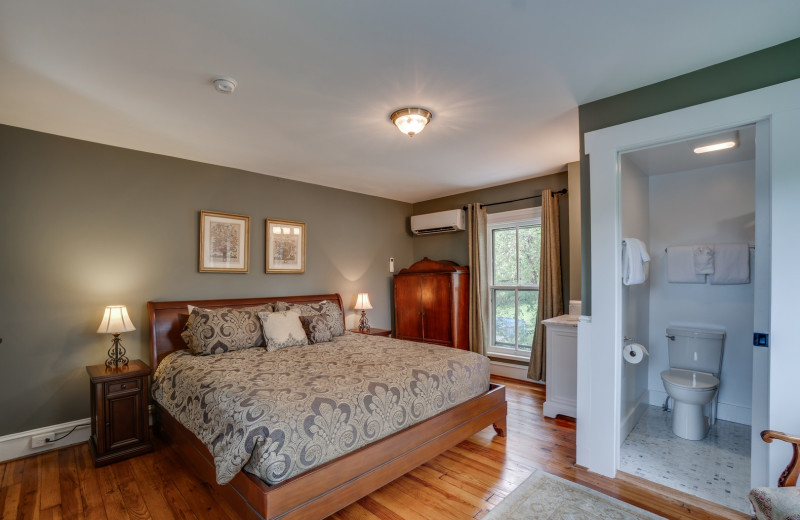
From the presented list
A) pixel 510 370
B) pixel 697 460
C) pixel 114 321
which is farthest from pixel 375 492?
pixel 510 370

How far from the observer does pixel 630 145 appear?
2.38 meters

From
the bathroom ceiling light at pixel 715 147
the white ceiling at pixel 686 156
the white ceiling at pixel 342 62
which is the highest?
the white ceiling at pixel 342 62

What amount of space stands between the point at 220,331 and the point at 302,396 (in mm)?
1604

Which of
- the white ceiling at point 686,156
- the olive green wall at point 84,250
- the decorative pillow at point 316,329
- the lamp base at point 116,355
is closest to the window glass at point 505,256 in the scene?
the white ceiling at point 686,156

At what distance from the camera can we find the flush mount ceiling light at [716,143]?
8.14 feet

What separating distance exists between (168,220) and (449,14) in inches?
128

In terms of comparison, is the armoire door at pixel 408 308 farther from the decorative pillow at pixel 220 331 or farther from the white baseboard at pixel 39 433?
the white baseboard at pixel 39 433

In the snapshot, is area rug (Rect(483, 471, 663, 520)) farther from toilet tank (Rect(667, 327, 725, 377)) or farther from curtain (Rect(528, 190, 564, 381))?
curtain (Rect(528, 190, 564, 381))

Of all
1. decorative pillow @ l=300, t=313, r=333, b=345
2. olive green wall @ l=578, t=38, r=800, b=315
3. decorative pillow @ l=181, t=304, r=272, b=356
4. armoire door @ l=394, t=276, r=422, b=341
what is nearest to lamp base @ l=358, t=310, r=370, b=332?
armoire door @ l=394, t=276, r=422, b=341

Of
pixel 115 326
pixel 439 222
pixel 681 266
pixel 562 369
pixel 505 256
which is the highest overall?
pixel 439 222

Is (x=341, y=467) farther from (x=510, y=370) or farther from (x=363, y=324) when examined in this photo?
(x=510, y=370)

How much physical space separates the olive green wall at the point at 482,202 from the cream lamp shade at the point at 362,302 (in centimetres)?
101

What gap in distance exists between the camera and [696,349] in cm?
321

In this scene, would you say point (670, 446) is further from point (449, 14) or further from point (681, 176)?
point (449, 14)
